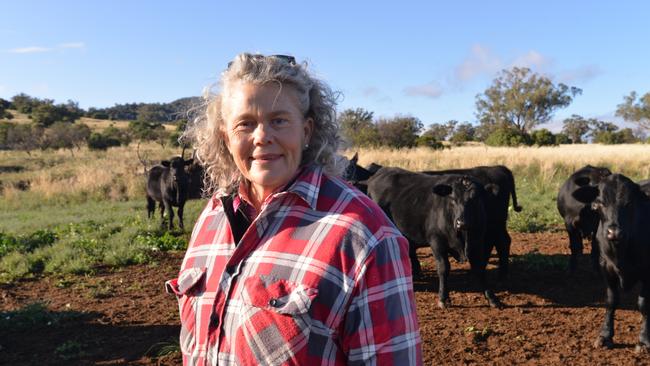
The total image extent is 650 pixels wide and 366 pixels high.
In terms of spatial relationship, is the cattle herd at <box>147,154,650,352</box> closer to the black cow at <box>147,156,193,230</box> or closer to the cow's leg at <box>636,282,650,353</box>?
the cow's leg at <box>636,282,650,353</box>

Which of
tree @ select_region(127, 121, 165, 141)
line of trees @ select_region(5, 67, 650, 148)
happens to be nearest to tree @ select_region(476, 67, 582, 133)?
line of trees @ select_region(5, 67, 650, 148)

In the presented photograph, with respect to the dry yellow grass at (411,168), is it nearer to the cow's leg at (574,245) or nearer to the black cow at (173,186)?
the black cow at (173,186)

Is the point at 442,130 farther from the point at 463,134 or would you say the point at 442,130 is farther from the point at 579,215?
Answer: the point at 579,215

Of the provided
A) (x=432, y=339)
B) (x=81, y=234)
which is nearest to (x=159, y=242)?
(x=81, y=234)

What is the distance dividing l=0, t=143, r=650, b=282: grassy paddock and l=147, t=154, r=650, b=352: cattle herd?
211cm

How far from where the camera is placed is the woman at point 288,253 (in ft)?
5.96

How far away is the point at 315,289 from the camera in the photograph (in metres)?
1.82

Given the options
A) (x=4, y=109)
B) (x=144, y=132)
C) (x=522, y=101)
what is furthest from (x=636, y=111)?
(x=4, y=109)

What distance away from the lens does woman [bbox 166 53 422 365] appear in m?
1.82

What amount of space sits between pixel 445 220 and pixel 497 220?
4.20 feet

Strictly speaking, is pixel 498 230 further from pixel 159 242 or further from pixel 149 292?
pixel 159 242

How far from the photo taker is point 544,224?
12.4 metres

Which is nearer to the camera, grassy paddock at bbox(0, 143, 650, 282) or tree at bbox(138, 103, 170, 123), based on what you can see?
grassy paddock at bbox(0, 143, 650, 282)

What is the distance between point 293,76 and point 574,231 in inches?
319
